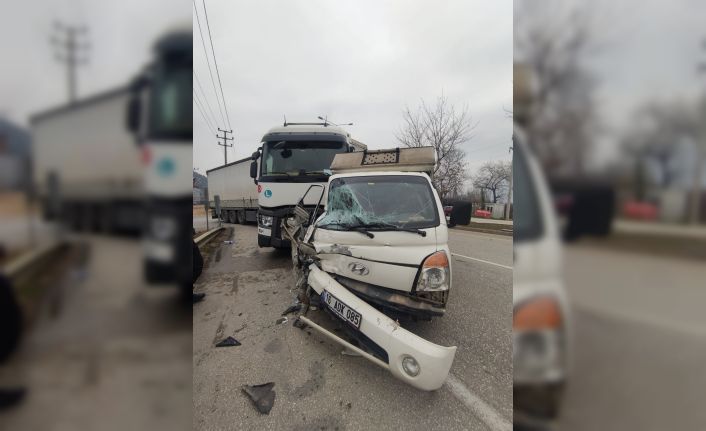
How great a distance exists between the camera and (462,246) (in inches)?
352

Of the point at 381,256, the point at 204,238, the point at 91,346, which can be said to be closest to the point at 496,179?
the point at 91,346

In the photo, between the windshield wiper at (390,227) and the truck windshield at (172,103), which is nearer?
the truck windshield at (172,103)

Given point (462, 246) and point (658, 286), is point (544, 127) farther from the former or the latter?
point (462, 246)

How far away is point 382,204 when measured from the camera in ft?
10.2

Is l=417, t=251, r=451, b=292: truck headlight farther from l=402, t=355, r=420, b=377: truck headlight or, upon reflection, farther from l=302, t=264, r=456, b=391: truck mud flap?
l=402, t=355, r=420, b=377: truck headlight

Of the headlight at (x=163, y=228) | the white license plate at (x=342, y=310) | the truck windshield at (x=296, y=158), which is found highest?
the truck windshield at (x=296, y=158)

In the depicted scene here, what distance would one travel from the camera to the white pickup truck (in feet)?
6.61

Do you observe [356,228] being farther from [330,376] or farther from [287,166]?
[287,166]

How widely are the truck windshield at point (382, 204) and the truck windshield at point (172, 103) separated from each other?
7.19 feet

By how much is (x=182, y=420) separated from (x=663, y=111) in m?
1.27

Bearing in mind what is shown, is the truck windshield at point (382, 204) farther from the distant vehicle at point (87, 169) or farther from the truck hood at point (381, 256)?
the distant vehicle at point (87, 169)

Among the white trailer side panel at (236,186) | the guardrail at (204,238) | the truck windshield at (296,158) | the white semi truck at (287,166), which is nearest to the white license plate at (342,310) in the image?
the guardrail at (204,238)

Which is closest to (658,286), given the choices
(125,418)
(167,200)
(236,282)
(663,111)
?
(663,111)

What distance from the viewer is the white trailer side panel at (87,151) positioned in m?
0.55
